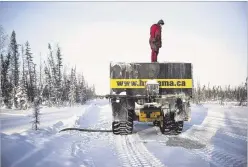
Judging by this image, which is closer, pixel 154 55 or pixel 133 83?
pixel 133 83

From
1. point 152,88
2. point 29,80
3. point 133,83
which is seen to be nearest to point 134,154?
point 152,88

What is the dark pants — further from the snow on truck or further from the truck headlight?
the truck headlight

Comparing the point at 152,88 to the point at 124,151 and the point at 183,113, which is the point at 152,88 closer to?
the point at 183,113

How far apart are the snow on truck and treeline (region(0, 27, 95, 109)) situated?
47.4ft

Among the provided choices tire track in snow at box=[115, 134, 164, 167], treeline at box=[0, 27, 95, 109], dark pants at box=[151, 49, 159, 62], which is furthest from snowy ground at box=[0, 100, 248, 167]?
treeline at box=[0, 27, 95, 109]

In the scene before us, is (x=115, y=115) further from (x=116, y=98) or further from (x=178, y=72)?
(x=178, y=72)

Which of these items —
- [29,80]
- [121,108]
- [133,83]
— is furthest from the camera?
[29,80]

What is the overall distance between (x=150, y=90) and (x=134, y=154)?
278 centimetres

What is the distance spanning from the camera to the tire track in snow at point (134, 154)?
5.77 m

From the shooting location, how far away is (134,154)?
6.68 metres

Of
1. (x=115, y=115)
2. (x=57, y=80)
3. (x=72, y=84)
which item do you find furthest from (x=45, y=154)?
(x=72, y=84)

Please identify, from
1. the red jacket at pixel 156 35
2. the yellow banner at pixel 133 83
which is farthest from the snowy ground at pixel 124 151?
the red jacket at pixel 156 35

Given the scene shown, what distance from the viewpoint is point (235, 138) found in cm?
912

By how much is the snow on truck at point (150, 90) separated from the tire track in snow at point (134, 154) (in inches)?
38.7
